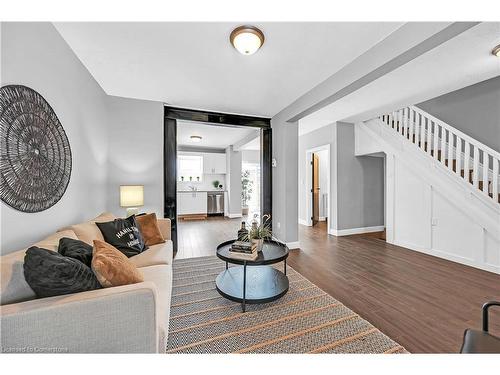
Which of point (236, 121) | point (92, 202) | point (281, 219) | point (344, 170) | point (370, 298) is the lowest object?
point (370, 298)

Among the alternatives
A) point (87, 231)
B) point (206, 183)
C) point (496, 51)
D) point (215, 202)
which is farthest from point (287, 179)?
point (206, 183)

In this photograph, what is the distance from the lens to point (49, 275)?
105 centimetres

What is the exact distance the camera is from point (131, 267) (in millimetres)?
1329

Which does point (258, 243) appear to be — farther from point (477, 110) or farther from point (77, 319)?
point (477, 110)

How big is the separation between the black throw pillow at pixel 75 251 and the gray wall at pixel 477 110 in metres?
5.53

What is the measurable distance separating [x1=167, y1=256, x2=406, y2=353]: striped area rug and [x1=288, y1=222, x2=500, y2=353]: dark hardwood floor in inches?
7.9

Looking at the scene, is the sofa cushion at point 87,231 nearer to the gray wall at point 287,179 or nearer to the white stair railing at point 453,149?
the gray wall at point 287,179

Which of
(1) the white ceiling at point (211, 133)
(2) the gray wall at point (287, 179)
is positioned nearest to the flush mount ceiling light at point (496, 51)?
(2) the gray wall at point (287, 179)

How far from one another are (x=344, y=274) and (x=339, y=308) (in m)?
0.88

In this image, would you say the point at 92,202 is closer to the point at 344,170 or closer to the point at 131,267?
the point at 131,267

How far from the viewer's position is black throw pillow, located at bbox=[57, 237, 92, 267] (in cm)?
137
